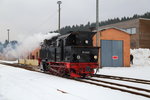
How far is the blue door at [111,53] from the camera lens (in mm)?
29469

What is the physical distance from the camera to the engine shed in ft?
96.5

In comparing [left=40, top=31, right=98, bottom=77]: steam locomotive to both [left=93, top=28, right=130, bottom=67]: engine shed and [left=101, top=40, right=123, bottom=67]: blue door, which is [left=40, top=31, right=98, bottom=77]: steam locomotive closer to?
[left=93, top=28, right=130, bottom=67]: engine shed

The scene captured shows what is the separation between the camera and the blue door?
29.5 metres

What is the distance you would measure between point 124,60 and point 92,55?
15.7 meters

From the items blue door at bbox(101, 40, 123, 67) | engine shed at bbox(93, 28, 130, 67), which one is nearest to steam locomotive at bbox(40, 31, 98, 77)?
engine shed at bbox(93, 28, 130, 67)

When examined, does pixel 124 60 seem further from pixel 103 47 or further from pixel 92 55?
pixel 92 55

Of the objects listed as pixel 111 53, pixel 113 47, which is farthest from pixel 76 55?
pixel 113 47

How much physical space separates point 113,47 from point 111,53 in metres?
0.83

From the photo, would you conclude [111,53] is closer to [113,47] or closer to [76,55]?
[113,47]

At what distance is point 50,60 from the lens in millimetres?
18531

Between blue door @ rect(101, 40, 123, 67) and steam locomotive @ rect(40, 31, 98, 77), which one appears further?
blue door @ rect(101, 40, 123, 67)

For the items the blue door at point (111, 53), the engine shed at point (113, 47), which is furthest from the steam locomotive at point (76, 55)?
the blue door at point (111, 53)

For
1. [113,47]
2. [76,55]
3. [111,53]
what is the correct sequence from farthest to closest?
[113,47]
[111,53]
[76,55]

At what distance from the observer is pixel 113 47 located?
30.2 meters
